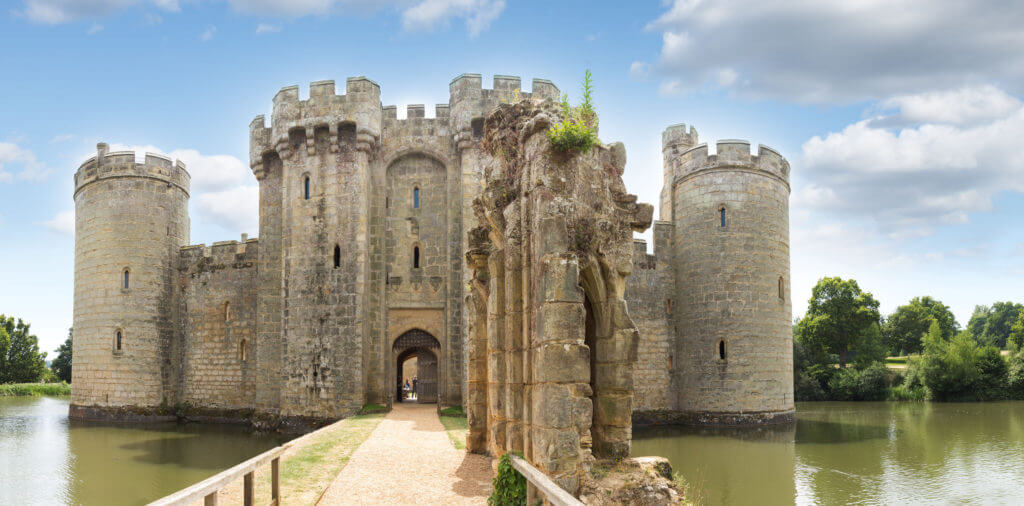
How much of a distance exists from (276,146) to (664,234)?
13.0 m

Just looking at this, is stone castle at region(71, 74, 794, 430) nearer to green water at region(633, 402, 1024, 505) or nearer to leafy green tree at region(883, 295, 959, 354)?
green water at region(633, 402, 1024, 505)

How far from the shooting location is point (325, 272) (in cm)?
1975

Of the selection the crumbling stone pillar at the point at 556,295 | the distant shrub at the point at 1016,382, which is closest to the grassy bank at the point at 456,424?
the crumbling stone pillar at the point at 556,295

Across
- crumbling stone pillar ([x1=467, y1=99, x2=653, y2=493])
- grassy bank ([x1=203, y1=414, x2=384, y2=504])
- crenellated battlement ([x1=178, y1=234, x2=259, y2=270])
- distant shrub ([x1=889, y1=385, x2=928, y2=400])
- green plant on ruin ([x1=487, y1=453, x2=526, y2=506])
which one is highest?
crenellated battlement ([x1=178, y1=234, x2=259, y2=270])

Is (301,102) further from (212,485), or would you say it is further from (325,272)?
(212,485)

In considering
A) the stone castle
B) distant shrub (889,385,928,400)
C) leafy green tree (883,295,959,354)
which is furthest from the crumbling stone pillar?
leafy green tree (883,295,959,354)

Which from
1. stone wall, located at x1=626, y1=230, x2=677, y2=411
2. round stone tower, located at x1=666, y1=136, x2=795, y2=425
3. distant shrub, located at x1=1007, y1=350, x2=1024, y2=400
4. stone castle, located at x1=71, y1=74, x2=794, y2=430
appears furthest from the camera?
distant shrub, located at x1=1007, y1=350, x2=1024, y2=400

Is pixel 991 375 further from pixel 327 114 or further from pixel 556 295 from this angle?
pixel 556 295

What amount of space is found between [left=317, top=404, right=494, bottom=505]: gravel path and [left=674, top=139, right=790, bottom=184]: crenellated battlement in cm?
1304

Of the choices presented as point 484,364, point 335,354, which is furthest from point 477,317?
point 335,354

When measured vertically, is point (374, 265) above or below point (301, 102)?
below

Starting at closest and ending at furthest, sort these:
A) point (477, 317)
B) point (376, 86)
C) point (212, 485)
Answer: point (212, 485), point (477, 317), point (376, 86)

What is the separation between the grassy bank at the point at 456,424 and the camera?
12675 millimetres

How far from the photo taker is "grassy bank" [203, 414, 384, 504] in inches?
321
